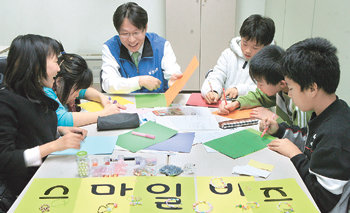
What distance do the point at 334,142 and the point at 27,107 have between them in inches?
47.8

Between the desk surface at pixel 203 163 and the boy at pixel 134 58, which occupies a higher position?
the boy at pixel 134 58

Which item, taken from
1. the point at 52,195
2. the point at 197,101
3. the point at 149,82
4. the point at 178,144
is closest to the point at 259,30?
the point at 197,101

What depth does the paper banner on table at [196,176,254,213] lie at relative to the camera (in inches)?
38.9

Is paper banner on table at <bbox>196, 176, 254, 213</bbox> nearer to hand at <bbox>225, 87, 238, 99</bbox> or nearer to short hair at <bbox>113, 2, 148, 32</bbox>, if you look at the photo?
hand at <bbox>225, 87, 238, 99</bbox>

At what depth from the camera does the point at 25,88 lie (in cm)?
127

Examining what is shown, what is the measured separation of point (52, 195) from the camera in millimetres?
1039

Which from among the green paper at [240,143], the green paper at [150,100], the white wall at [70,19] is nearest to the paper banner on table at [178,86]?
the green paper at [150,100]

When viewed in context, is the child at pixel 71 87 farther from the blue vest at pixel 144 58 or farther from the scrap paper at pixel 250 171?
the scrap paper at pixel 250 171

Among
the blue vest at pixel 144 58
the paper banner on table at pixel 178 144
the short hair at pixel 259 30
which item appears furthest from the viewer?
the blue vest at pixel 144 58

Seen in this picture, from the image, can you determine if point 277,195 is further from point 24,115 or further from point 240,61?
point 240,61

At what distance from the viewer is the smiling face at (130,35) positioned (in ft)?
6.97

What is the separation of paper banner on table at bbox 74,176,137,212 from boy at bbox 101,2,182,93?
1.03m

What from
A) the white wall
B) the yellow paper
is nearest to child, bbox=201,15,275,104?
the yellow paper

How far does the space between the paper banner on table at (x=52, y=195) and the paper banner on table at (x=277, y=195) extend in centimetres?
59
